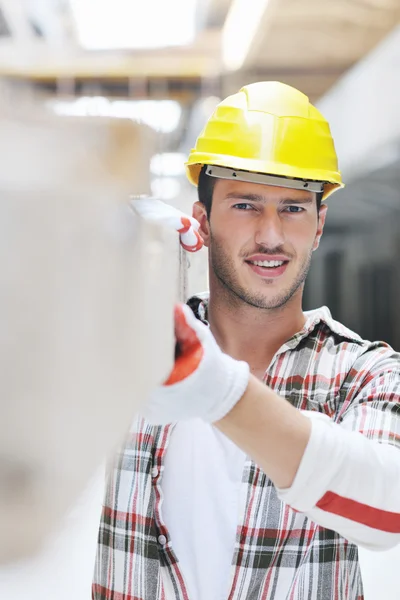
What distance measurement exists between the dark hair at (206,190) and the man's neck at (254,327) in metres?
0.21

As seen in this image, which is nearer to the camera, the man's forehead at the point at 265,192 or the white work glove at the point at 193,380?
the white work glove at the point at 193,380

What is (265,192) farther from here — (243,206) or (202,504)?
(202,504)

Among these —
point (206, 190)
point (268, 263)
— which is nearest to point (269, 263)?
point (268, 263)

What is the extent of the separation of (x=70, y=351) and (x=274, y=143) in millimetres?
1144

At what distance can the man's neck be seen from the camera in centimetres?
162

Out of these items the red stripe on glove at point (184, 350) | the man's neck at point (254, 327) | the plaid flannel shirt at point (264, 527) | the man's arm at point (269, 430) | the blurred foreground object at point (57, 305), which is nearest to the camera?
the blurred foreground object at point (57, 305)

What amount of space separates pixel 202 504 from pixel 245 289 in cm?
47

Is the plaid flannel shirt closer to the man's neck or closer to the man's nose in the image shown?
the man's neck

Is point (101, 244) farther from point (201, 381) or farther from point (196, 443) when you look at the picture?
point (196, 443)

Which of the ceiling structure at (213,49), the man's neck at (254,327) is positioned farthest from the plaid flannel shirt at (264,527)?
the ceiling structure at (213,49)

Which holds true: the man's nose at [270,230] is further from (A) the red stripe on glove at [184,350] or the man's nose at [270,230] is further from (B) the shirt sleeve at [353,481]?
(A) the red stripe on glove at [184,350]

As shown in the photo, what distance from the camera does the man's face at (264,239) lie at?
152cm

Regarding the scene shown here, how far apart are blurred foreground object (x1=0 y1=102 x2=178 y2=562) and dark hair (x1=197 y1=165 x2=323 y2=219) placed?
1.12 meters

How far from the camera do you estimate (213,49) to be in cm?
527
